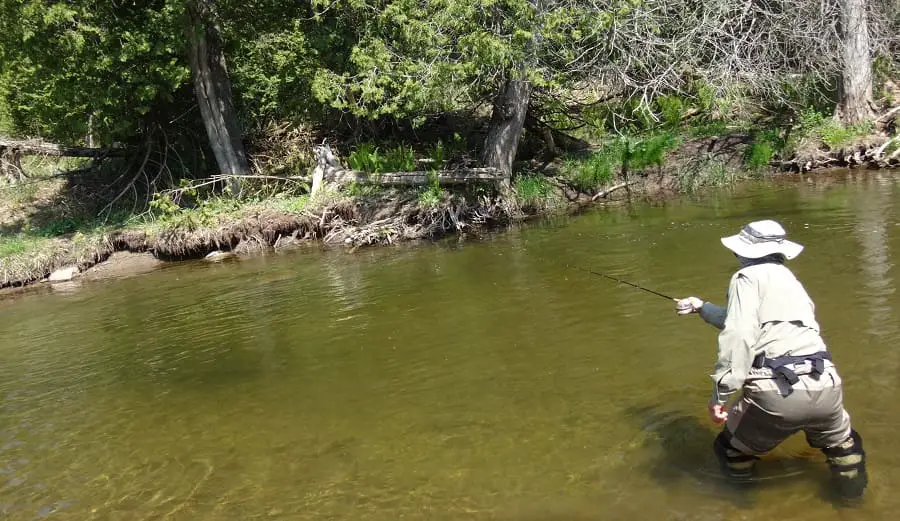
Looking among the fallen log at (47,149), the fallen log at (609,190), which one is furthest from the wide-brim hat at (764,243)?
the fallen log at (47,149)

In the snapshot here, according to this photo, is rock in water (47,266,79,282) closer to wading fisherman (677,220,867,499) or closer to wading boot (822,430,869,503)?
wading fisherman (677,220,867,499)

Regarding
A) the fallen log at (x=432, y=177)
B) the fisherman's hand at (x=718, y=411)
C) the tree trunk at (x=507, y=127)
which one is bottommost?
the fisherman's hand at (x=718, y=411)

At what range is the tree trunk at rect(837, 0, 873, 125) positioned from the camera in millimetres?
16047

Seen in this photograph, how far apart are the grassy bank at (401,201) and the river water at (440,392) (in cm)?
329

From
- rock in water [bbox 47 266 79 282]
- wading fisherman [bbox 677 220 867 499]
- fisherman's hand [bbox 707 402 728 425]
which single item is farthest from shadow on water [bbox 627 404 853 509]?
rock in water [bbox 47 266 79 282]

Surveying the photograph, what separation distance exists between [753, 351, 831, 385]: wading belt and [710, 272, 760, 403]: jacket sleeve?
0.44ft

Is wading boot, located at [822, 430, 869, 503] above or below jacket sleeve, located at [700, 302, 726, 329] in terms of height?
below

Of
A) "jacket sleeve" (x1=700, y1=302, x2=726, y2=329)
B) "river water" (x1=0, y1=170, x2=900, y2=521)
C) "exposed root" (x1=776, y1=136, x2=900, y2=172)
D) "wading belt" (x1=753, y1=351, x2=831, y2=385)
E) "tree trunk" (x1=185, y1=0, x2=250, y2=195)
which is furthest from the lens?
"tree trunk" (x1=185, y1=0, x2=250, y2=195)

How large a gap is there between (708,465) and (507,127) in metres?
12.0

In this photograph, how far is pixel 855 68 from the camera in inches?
644

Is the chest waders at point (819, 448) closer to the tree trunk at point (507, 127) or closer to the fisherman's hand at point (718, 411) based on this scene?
the fisherman's hand at point (718, 411)

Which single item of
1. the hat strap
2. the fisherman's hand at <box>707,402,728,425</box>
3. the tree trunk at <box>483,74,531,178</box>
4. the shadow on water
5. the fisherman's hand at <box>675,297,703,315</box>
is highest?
the tree trunk at <box>483,74,531,178</box>

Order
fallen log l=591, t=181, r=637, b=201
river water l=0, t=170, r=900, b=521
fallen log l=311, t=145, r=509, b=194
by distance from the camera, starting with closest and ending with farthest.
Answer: river water l=0, t=170, r=900, b=521
fallen log l=311, t=145, r=509, b=194
fallen log l=591, t=181, r=637, b=201

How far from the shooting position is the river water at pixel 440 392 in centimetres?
482
